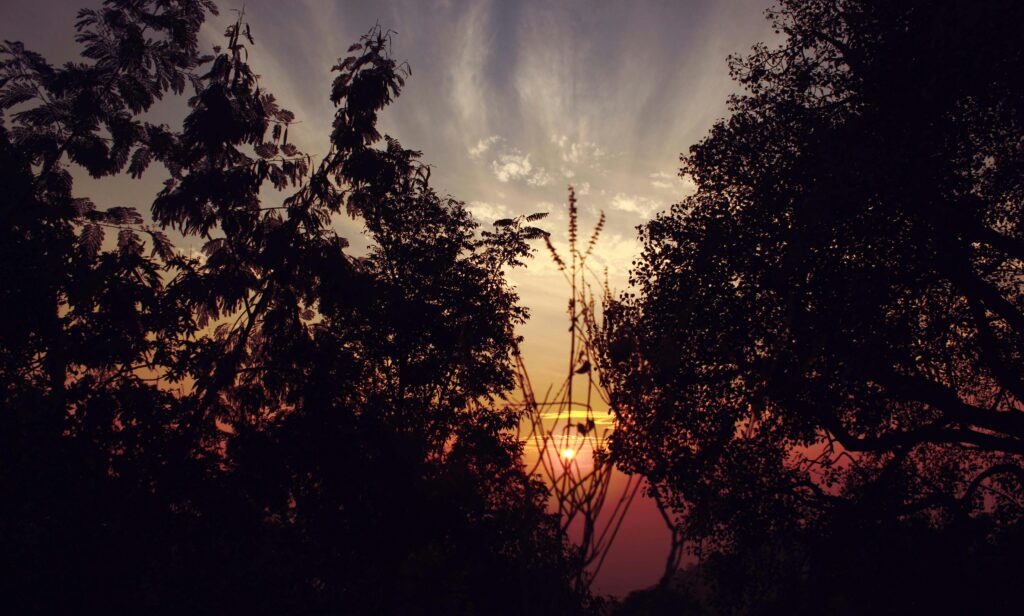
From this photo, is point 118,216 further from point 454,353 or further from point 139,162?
point 454,353

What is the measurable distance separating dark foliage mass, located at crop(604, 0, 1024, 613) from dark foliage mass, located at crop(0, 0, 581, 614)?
544 cm

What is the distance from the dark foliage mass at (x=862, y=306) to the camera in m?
11.4

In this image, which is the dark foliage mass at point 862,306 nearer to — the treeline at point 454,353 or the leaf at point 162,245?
the treeline at point 454,353

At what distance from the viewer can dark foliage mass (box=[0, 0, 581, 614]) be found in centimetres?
1140

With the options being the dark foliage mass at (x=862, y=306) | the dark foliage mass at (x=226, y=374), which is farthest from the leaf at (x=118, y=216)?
the dark foliage mass at (x=862, y=306)

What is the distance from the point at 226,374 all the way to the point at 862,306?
14685mm

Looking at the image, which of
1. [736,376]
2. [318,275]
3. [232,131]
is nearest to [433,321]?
[318,275]

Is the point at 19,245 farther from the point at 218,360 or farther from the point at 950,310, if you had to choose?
the point at 950,310

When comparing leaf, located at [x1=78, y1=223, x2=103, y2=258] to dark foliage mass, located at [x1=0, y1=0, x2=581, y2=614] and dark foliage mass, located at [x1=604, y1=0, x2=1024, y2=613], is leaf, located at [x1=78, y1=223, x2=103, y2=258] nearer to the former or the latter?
dark foliage mass, located at [x1=0, y1=0, x2=581, y2=614]

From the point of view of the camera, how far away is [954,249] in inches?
463

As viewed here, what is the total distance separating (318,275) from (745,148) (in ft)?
40.9

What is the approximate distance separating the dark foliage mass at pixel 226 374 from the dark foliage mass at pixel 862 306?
5.44 metres

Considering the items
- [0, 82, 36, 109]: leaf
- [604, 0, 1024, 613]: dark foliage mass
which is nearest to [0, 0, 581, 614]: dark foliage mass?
[0, 82, 36, 109]: leaf

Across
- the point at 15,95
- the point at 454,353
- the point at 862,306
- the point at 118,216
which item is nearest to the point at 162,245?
the point at 118,216
